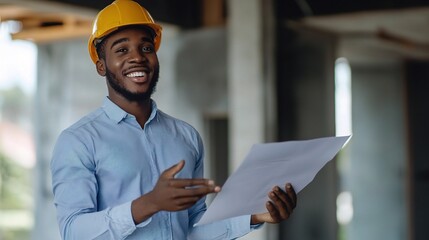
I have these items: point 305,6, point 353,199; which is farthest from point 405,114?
point 305,6

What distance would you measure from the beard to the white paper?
1.08ft

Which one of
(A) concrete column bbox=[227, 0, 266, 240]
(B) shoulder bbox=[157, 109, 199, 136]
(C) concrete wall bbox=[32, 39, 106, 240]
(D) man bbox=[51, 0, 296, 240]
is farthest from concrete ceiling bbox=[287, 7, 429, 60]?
(D) man bbox=[51, 0, 296, 240]

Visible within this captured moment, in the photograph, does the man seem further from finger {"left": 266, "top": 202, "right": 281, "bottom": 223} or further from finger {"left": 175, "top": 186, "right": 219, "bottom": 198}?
finger {"left": 175, "top": 186, "right": 219, "bottom": 198}

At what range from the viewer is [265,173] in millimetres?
1944

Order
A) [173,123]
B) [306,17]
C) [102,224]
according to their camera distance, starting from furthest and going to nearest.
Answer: [306,17]
[173,123]
[102,224]

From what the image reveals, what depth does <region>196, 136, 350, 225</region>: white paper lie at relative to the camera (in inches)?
75.2

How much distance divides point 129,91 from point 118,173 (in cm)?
21

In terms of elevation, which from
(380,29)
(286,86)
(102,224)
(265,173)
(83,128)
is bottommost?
(102,224)

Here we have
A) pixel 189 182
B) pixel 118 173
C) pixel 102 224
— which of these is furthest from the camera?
pixel 118 173

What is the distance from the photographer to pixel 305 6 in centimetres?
843

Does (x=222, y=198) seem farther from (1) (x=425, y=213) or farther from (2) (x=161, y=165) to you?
(1) (x=425, y=213)

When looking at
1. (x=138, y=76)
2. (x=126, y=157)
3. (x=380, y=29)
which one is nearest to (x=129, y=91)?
(x=138, y=76)

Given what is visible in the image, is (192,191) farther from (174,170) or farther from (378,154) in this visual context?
(378,154)

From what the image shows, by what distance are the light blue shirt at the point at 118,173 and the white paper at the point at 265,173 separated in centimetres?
18
